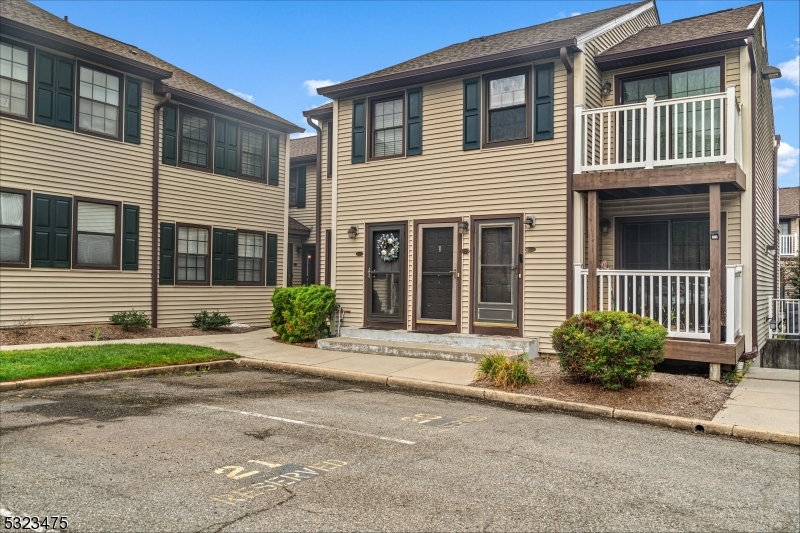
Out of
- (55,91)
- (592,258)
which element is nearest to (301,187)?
(55,91)

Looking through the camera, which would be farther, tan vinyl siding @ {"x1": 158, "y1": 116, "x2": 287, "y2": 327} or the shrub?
tan vinyl siding @ {"x1": 158, "y1": 116, "x2": 287, "y2": 327}

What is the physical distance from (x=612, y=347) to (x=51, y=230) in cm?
1193

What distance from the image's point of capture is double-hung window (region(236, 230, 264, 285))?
17438mm

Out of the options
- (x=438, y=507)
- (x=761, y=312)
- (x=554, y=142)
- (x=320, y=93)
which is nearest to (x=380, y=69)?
(x=320, y=93)

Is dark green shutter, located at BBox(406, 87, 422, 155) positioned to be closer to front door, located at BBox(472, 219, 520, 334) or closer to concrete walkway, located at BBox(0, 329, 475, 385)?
front door, located at BBox(472, 219, 520, 334)

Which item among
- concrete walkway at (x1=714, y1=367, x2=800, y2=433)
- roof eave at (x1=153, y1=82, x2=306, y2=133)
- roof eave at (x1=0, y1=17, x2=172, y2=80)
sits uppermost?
roof eave at (x1=0, y1=17, x2=172, y2=80)

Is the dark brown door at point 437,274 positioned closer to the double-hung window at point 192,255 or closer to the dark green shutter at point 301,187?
the double-hung window at point 192,255

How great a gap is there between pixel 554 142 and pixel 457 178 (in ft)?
6.79

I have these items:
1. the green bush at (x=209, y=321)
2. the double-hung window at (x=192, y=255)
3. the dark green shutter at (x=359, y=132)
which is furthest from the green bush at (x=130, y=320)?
the dark green shutter at (x=359, y=132)

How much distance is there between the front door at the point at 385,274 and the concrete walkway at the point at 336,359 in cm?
161

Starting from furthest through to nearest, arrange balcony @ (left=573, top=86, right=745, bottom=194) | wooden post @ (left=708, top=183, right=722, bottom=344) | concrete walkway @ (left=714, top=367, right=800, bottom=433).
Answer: balcony @ (left=573, top=86, right=745, bottom=194) → wooden post @ (left=708, top=183, right=722, bottom=344) → concrete walkway @ (left=714, top=367, right=800, bottom=433)

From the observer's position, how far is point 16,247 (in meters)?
12.6

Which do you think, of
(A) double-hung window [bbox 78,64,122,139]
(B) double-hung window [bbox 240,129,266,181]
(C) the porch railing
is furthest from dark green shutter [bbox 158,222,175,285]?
(C) the porch railing

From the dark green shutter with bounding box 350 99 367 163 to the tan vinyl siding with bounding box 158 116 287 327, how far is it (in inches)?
208
